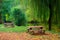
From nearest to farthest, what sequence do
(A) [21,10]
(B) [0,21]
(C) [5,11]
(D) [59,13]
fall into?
(D) [59,13]
(A) [21,10]
(B) [0,21]
(C) [5,11]

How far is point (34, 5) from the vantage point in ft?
56.3

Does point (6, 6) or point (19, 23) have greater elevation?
point (6, 6)

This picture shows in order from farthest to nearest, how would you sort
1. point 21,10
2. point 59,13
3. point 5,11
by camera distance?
point 5,11 < point 21,10 < point 59,13

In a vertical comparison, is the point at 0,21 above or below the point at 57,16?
below

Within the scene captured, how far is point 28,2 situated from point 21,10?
834cm

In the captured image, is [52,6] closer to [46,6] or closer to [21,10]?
[46,6]

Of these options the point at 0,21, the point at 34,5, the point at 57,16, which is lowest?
the point at 0,21

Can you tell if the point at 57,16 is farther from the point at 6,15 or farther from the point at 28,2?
the point at 6,15

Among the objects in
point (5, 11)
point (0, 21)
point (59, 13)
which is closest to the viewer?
point (59, 13)

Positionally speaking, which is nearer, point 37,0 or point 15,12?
point 37,0

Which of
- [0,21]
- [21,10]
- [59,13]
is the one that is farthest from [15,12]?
[59,13]

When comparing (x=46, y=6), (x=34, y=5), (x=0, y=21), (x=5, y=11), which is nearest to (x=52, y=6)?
(x=46, y=6)

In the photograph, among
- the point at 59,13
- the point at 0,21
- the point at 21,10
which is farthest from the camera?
the point at 0,21

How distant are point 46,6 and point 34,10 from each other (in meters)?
1.25
